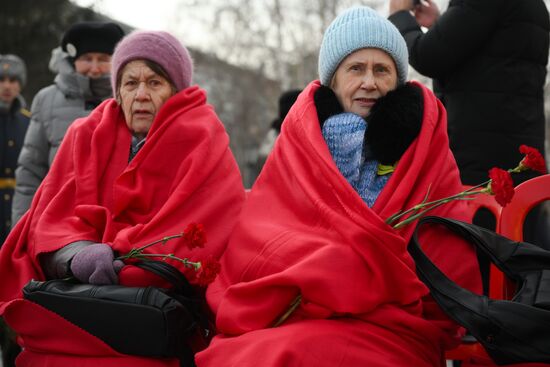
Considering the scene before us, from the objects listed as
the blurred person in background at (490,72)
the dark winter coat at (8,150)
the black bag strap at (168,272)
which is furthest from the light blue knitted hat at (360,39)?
the dark winter coat at (8,150)

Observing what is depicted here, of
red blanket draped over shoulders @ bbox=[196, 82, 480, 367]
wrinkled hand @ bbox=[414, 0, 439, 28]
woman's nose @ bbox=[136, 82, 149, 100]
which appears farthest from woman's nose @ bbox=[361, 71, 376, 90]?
wrinkled hand @ bbox=[414, 0, 439, 28]

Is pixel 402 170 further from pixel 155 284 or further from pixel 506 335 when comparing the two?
pixel 155 284

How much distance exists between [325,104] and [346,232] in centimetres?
73

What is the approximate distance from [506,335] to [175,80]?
6.64 feet

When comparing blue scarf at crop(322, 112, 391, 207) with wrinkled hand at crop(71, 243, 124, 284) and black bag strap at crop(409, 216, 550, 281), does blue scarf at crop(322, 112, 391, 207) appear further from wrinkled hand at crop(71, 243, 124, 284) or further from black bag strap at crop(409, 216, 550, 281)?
wrinkled hand at crop(71, 243, 124, 284)

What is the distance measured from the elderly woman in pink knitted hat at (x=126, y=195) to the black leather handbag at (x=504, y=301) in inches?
39.9

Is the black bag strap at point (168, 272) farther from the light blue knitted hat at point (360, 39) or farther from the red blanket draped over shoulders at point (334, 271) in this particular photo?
the light blue knitted hat at point (360, 39)

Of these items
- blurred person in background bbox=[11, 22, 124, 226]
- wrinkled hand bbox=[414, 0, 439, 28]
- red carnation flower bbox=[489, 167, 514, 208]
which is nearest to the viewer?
red carnation flower bbox=[489, 167, 514, 208]

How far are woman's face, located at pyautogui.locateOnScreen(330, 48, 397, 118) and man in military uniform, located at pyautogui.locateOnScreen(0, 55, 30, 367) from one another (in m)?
4.22

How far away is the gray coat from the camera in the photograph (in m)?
4.76

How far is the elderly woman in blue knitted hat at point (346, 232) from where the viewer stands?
2.55 metres

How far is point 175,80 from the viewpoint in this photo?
3650 mm

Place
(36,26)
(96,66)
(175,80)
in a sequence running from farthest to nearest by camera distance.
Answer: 1. (36,26)
2. (96,66)
3. (175,80)

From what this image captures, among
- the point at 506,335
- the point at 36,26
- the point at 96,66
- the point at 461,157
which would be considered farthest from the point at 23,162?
the point at 36,26
